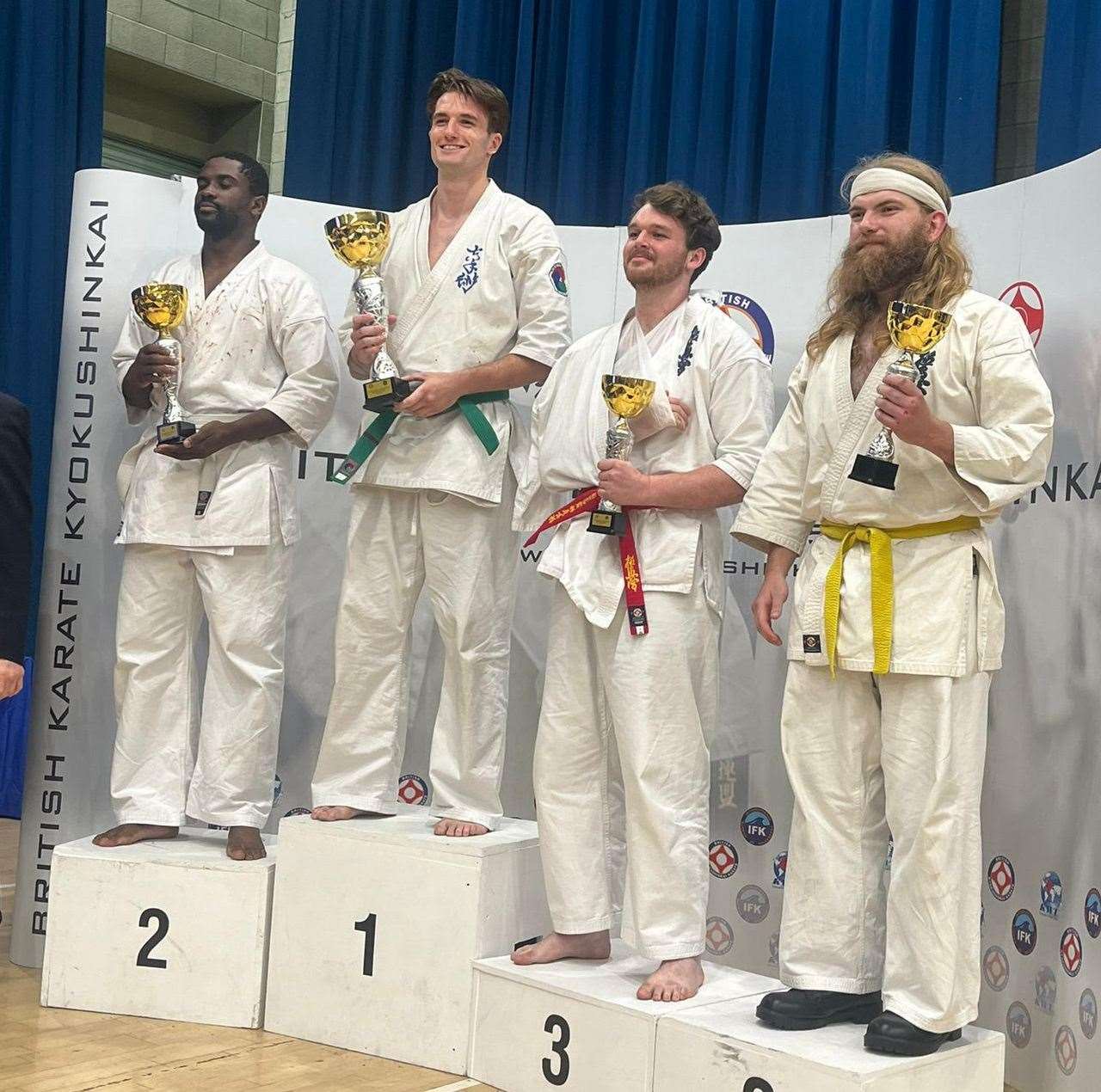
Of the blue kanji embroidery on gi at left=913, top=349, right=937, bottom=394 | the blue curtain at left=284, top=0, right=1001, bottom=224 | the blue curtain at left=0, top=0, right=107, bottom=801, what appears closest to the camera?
the blue kanji embroidery on gi at left=913, top=349, right=937, bottom=394

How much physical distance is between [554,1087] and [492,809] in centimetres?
72

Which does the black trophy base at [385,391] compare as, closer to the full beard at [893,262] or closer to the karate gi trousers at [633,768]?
the karate gi trousers at [633,768]

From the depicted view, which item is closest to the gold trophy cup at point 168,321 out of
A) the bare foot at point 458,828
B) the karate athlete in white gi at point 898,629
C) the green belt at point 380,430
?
the green belt at point 380,430

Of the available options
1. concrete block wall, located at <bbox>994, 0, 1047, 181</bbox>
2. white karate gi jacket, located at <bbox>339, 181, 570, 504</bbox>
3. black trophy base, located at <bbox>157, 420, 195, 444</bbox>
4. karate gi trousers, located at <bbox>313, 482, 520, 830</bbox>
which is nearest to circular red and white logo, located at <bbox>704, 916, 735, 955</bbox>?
karate gi trousers, located at <bbox>313, 482, 520, 830</bbox>

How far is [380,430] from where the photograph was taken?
11.3ft

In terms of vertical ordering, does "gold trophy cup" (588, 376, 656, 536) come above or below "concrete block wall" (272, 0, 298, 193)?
below

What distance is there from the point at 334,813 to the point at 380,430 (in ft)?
3.02

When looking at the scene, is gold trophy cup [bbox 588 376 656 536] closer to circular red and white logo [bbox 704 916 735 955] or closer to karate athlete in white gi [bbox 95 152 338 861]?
karate athlete in white gi [bbox 95 152 338 861]

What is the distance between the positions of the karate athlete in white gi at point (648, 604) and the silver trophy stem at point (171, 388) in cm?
98

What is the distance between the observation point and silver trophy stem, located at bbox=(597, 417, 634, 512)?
2.99 m

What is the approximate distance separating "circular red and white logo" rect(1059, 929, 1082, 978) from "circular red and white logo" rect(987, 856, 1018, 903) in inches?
9.0

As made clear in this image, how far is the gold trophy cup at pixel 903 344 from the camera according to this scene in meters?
2.53

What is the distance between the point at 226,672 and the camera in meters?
3.67

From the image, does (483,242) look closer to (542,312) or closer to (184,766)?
(542,312)
